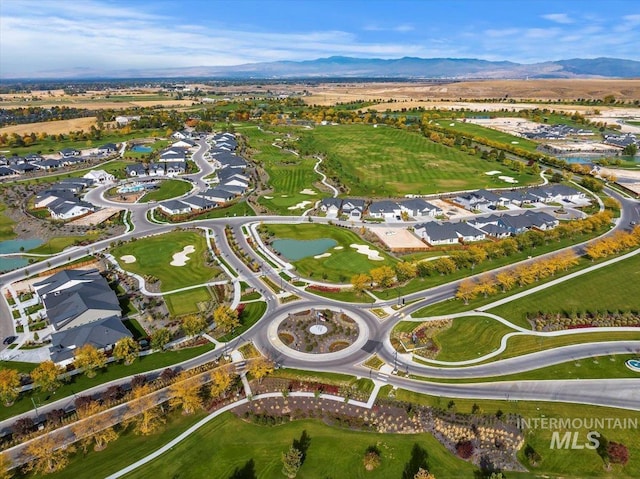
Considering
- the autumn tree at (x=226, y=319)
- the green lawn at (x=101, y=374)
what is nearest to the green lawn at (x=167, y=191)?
the autumn tree at (x=226, y=319)

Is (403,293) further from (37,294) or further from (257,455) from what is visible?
(37,294)

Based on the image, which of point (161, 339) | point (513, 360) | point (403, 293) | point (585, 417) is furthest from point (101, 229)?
point (585, 417)

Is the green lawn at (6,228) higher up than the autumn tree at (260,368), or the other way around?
the autumn tree at (260,368)

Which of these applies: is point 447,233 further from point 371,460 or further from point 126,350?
point 126,350

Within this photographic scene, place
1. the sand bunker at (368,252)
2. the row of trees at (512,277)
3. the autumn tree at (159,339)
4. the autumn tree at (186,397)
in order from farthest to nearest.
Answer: the sand bunker at (368,252) → the row of trees at (512,277) → the autumn tree at (159,339) → the autumn tree at (186,397)

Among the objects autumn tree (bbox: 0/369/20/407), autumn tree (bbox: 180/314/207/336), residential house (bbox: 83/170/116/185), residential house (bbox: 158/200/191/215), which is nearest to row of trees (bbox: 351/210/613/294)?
autumn tree (bbox: 180/314/207/336)

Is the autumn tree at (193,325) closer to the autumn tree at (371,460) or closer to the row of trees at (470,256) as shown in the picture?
the row of trees at (470,256)

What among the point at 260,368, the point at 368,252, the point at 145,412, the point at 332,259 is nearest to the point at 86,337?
the point at 145,412
